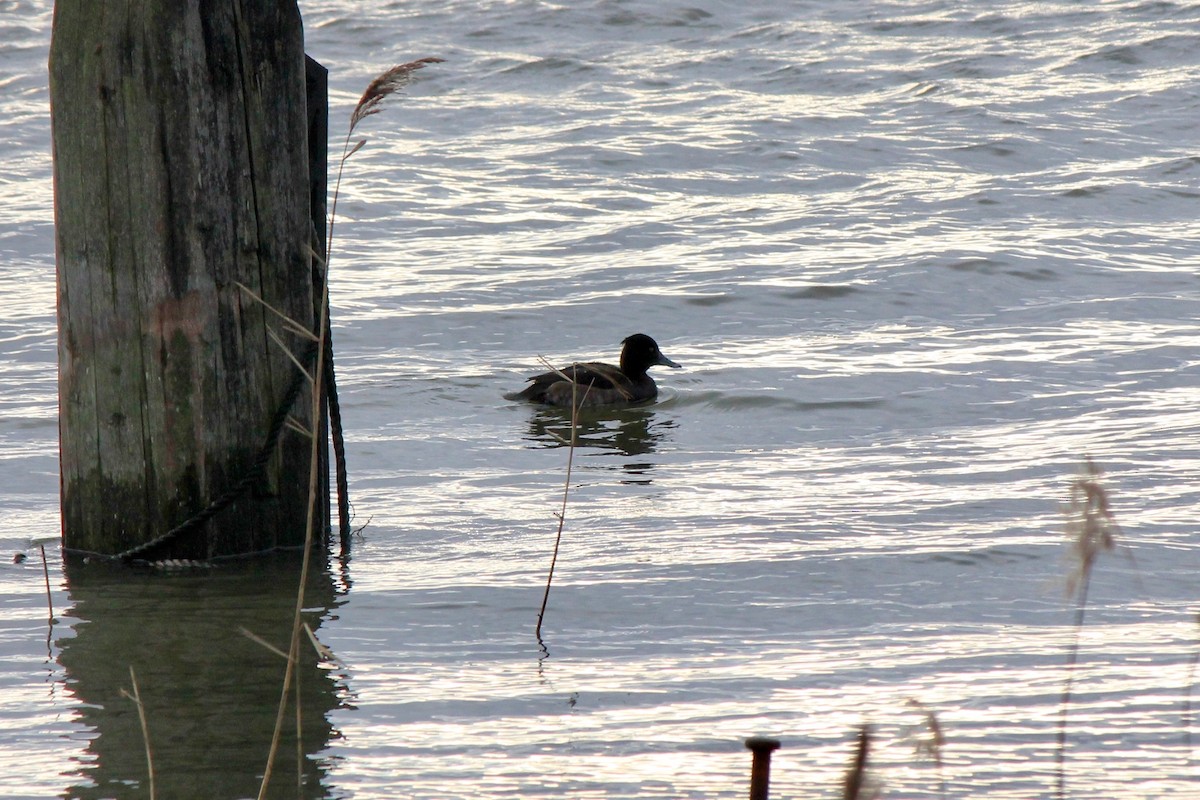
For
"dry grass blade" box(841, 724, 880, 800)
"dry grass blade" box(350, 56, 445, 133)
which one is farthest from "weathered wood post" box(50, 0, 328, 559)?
"dry grass blade" box(841, 724, 880, 800)

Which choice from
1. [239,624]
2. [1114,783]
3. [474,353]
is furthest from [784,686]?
[474,353]

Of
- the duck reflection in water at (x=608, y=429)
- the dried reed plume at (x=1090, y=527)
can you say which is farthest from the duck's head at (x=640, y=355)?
the dried reed plume at (x=1090, y=527)

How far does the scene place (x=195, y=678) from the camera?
15.0 feet

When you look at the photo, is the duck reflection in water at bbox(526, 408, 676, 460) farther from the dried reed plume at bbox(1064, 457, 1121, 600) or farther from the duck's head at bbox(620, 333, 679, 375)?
the dried reed plume at bbox(1064, 457, 1121, 600)

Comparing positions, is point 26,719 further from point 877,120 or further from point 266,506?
point 877,120

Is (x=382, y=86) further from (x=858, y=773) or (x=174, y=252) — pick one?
(x=858, y=773)

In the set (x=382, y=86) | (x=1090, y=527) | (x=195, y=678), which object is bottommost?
(x=195, y=678)

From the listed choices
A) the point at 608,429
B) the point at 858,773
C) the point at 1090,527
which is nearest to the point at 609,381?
the point at 608,429

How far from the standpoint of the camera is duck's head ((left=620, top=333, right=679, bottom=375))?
36.7ft

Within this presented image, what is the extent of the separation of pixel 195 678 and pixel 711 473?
3.86 meters

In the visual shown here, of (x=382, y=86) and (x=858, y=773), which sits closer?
(x=858, y=773)

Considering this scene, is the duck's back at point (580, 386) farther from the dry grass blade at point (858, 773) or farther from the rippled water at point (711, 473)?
the dry grass blade at point (858, 773)

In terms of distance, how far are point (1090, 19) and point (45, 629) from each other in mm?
25081

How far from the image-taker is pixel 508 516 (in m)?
6.84
